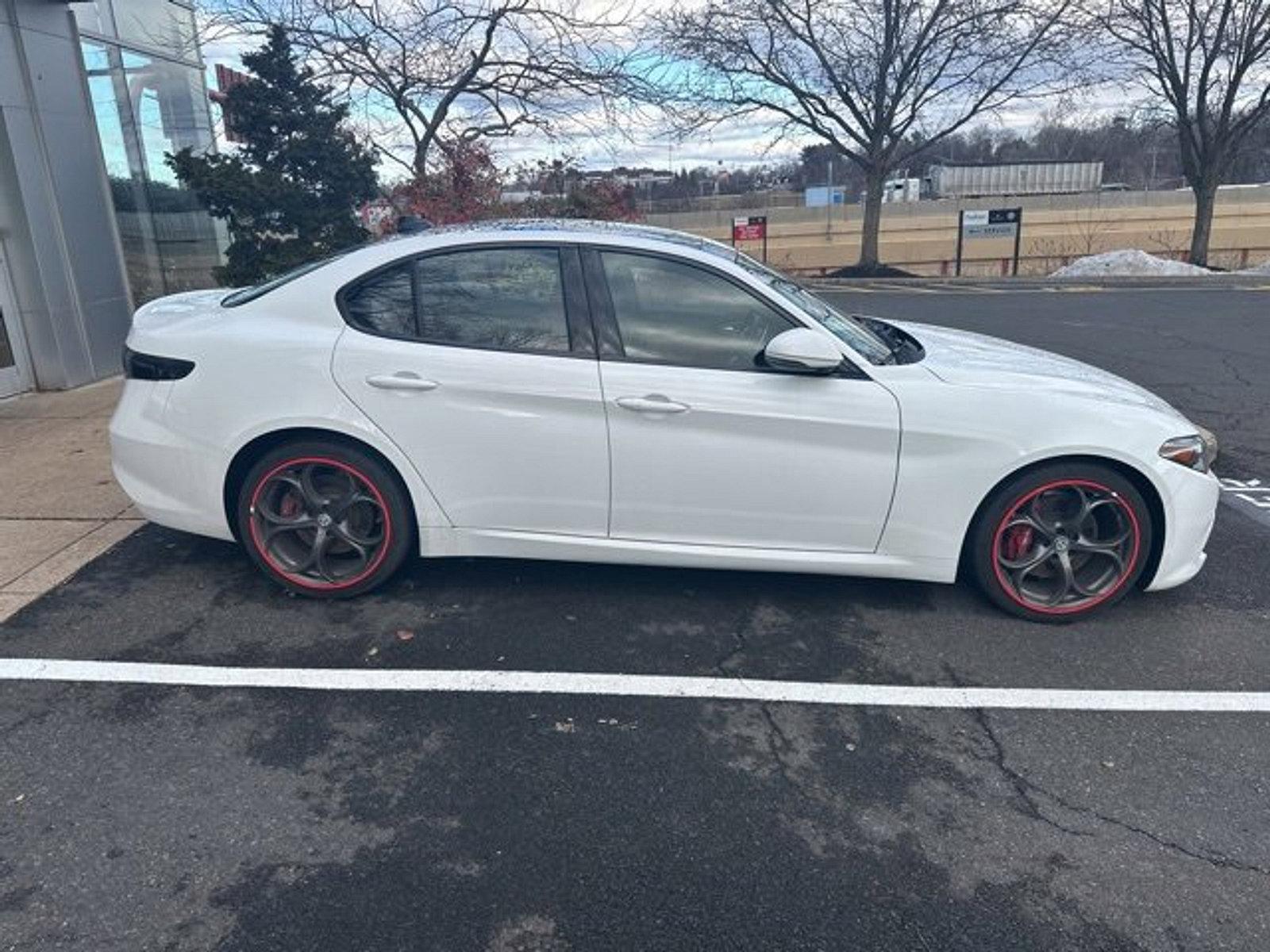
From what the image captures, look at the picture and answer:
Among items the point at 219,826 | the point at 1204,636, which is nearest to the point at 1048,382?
the point at 1204,636

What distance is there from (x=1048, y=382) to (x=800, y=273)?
2306 cm

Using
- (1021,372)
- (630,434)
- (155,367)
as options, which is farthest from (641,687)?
(155,367)

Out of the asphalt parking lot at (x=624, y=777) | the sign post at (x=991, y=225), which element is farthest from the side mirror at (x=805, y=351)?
the sign post at (x=991, y=225)

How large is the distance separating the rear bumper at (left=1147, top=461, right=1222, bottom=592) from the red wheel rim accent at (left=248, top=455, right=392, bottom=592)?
3187mm

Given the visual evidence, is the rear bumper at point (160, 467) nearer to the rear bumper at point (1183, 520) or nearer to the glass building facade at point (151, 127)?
the rear bumper at point (1183, 520)

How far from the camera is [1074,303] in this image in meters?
14.6

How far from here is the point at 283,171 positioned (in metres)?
9.80

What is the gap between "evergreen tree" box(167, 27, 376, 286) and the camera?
952 centimetres

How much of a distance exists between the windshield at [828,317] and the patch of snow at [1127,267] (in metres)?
19.0

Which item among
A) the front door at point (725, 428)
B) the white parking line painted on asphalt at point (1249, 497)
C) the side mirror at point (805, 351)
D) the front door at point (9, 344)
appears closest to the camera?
the side mirror at point (805, 351)

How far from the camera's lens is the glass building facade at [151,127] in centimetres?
874

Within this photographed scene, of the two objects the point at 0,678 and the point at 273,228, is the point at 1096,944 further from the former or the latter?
the point at 273,228

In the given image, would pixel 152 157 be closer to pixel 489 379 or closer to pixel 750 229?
pixel 489 379

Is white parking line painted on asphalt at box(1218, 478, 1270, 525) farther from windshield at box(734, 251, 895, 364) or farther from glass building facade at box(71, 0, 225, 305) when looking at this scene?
glass building facade at box(71, 0, 225, 305)
